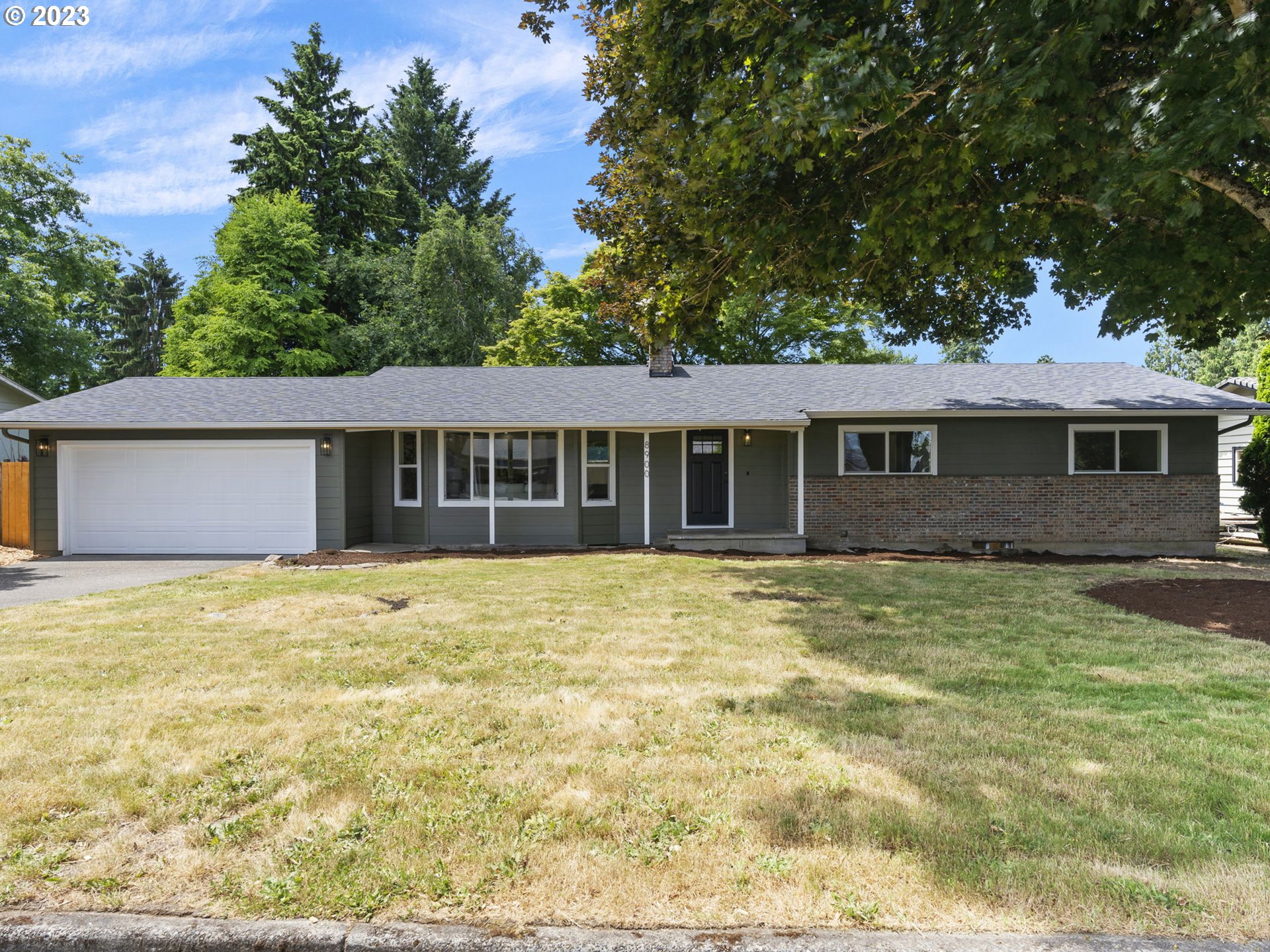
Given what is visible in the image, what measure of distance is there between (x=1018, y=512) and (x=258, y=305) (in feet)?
87.7

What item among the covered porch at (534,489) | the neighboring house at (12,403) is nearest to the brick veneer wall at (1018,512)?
the covered porch at (534,489)

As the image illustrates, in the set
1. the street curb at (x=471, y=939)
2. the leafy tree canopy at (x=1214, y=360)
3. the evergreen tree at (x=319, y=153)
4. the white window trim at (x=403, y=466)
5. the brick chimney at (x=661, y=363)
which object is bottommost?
the street curb at (x=471, y=939)

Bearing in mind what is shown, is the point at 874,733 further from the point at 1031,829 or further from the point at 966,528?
the point at 966,528

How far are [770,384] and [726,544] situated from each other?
4.48 meters

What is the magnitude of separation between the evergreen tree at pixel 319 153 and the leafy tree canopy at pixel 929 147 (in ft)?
91.3

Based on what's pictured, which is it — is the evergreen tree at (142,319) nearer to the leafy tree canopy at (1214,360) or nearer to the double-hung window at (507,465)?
the double-hung window at (507,465)

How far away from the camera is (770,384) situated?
15758 millimetres

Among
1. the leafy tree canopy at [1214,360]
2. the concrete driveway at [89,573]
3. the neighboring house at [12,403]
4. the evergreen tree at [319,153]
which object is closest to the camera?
the concrete driveway at [89,573]

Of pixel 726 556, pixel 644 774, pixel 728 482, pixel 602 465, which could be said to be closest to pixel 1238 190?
pixel 644 774

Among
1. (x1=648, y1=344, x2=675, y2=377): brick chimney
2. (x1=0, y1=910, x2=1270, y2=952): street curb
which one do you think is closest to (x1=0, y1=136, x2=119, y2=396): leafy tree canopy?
(x1=648, y1=344, x2=675, y2=377): brick chimney

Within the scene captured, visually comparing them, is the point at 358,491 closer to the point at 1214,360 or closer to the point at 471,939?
the point at 471,939

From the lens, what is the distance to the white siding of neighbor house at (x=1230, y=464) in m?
19.8

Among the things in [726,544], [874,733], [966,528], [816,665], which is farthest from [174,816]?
[966,528]

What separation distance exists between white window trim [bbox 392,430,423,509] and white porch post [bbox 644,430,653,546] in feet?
14.6
